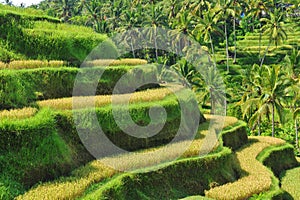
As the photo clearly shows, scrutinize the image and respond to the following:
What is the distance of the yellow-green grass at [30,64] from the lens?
47.3ft

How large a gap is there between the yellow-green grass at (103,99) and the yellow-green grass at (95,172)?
7.50 ft

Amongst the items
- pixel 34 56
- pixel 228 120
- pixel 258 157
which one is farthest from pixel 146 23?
pixel 34 56

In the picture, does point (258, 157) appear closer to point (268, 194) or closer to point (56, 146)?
point (268, 194)

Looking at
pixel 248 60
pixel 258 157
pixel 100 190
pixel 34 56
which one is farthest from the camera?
pixel 248 60

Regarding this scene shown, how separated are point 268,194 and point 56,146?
8918 mm

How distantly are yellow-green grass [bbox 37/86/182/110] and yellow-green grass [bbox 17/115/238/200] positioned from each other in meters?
2.28

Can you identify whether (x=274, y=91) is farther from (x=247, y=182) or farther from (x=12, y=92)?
(x=12, y=92)

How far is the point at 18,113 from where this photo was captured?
11.9 meters

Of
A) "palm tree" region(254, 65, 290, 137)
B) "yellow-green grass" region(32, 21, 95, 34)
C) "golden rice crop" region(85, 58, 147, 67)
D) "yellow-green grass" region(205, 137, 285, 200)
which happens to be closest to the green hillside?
"yellow-green grass" region(32, 21, 95, 34)

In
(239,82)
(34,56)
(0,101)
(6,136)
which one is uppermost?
(34,56)

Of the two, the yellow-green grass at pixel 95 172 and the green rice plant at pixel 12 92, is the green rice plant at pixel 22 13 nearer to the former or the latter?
the green rice plant at pixel 12 92

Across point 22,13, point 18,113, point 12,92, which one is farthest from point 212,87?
point 18,113

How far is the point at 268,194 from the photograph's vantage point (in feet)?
48.9

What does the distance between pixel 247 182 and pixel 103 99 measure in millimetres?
7262
